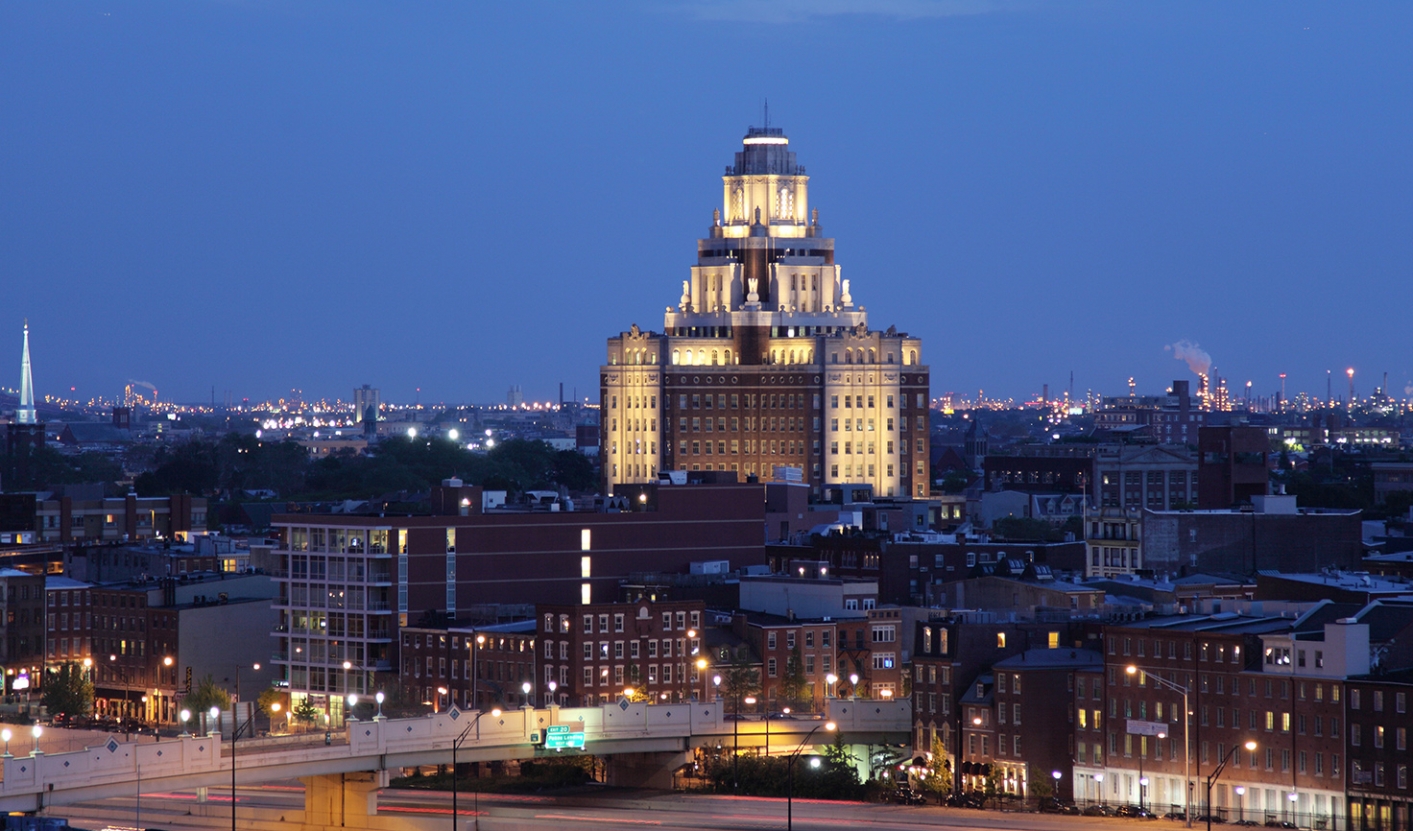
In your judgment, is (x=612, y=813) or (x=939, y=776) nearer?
(x=612, y=813)

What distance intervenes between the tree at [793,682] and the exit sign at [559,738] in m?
17.0

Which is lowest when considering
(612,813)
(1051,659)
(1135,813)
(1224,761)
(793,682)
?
(612,813)

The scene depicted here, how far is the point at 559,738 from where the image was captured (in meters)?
125

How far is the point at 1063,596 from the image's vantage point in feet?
510

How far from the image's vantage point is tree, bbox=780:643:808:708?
14212 centimetres

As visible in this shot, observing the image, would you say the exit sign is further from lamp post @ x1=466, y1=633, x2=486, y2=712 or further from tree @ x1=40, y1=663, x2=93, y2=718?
tree @ x1=40, y1=663, x2=93, y2=718

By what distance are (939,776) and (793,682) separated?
1749cm

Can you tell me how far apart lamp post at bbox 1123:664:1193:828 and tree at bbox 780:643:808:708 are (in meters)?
21.2

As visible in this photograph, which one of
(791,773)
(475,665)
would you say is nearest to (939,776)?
(791,773)

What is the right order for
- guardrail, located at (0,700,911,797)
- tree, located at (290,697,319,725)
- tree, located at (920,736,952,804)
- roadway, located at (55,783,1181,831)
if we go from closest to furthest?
guardrail, located at (0,700,911,797) → roadway, located at (55,783,1181,831) → tree, located at (920,736,952,804) → tree, located at (290,697,319,725)

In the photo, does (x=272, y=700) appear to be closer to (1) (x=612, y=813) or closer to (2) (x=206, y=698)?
(2) (x=206, y=698)

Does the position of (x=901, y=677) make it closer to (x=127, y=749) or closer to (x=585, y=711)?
(x=585, y=711)

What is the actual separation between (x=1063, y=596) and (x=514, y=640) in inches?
1061

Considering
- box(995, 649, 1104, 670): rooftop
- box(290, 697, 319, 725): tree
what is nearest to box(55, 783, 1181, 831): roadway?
box(995, 649, 1104, 670): rooftop
